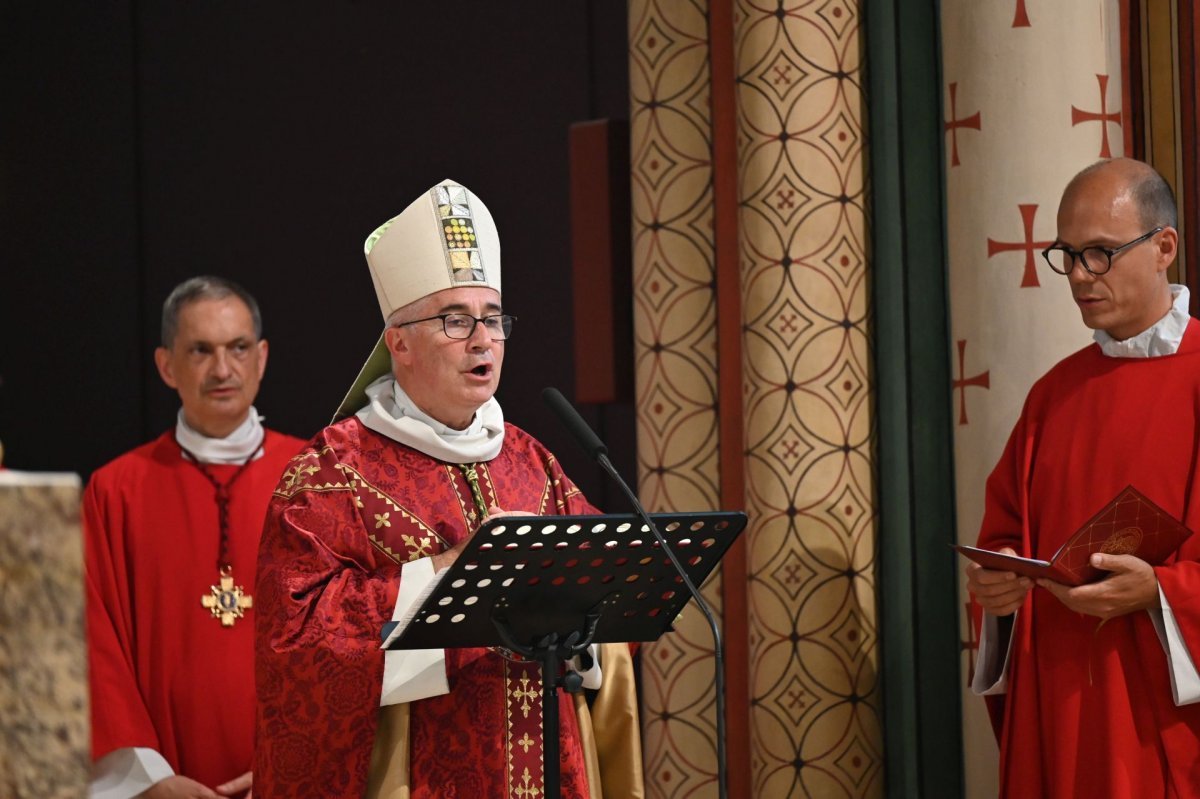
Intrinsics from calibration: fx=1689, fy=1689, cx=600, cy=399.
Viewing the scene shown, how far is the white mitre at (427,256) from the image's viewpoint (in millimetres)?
3877

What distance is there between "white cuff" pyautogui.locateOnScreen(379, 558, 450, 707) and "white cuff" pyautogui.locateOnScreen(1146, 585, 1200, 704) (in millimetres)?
1587

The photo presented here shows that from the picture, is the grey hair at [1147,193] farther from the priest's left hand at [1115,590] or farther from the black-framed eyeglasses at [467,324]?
the black-framed eyeglasses at [467,324]

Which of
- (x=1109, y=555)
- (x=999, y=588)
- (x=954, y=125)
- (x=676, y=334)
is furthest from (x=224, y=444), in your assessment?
(x=1109, y=555)

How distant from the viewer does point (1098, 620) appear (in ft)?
12.7

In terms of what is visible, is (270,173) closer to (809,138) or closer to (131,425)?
(131,425)

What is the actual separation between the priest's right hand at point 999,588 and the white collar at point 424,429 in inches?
45.5

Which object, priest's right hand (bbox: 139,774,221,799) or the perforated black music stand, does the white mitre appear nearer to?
the perforated black music stand

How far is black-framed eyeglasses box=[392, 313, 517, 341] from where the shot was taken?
3.79 metres

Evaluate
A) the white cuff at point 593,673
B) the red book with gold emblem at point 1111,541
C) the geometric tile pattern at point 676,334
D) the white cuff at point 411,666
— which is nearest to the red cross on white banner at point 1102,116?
the geometric tile pattern at point 676,334

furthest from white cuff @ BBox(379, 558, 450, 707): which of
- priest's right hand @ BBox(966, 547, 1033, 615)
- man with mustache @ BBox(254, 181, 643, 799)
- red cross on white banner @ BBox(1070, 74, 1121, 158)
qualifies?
red cross on white banner @ BBox(1070, 74, 1121, 158)

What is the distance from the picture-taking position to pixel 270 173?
23.7 feet

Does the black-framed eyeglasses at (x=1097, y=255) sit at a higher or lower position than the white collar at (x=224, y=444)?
higher

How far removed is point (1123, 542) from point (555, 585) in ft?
4.51

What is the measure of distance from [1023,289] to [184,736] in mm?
2776
